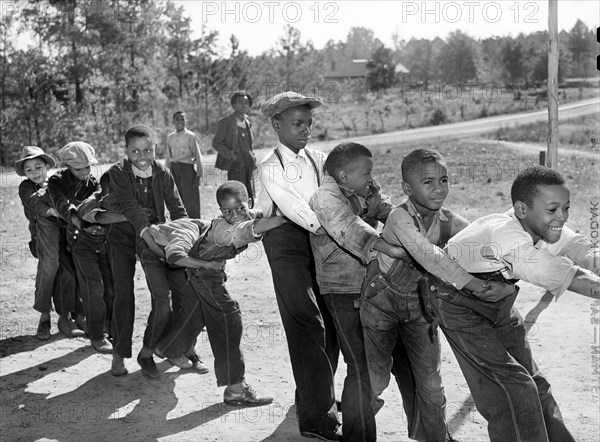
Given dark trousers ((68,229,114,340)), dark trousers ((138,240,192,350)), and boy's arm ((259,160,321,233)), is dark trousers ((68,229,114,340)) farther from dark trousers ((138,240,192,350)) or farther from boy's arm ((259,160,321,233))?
boy's arm ((259,160,321,233))

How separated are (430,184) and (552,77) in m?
4.05

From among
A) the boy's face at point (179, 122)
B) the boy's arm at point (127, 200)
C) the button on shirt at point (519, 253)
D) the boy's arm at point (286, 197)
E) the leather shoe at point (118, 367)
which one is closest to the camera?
the button on shirt at point (519, 253)

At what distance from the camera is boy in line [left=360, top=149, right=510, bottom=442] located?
373 centimetres

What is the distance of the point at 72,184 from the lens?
6.42 meters

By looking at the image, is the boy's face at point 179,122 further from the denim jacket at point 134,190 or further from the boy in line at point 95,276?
the denim jacket at point 134,190

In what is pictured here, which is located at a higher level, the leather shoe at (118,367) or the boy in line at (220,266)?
the boy in line at (220,266)

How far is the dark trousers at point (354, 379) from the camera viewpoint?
13.4 ft

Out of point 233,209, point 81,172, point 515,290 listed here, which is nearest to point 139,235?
point 233,209

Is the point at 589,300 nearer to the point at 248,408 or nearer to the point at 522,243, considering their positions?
the point at 248,408

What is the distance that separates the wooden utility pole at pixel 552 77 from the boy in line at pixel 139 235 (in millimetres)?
3848

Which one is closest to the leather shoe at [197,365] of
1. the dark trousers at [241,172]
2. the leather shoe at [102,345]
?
the leather shoe at [102,345]

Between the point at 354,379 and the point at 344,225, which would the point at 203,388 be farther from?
the point at 344,225

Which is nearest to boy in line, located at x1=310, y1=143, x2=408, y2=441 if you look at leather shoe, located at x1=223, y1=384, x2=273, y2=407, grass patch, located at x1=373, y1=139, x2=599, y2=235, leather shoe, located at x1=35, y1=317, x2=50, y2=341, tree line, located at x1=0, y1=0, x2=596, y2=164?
leather shoe, located at x1=223, y1=384, x2=273, y2=407

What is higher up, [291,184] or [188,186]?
[291,184]
